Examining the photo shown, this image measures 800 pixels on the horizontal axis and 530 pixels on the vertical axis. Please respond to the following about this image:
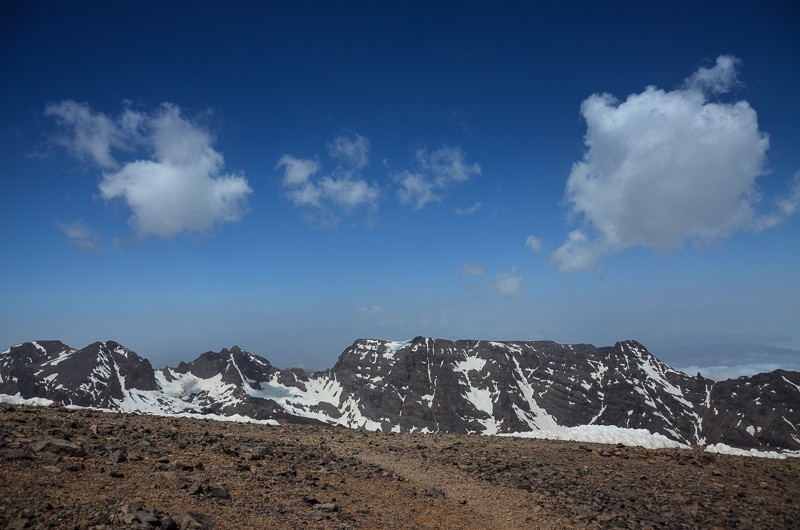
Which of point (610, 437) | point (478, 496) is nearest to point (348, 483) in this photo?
point (478, 496)

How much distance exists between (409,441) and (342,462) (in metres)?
8.46

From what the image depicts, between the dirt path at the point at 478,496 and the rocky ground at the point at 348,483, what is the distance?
7 cm

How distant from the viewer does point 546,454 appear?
2288 cm

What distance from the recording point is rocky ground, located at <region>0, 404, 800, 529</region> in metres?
11.1

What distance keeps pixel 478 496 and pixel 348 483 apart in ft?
16.2

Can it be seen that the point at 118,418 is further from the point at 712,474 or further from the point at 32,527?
the point at 712,474

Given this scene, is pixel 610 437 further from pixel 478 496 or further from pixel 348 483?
pixel 348 483

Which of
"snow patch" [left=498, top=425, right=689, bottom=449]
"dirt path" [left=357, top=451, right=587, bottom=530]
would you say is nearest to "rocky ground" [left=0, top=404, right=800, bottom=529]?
"dirt path" [left=357, top=451, right=587, bottom=530]

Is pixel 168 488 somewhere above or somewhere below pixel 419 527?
above

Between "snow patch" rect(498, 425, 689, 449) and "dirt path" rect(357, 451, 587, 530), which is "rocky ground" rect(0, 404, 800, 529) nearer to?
"dirt path" rect(357, 451, 587, 530)

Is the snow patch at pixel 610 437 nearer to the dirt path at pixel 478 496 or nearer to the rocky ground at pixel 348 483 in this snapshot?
the rocky ground at pixel 348 483

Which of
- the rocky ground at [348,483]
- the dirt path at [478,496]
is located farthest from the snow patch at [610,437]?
the dirt path at [478,496]

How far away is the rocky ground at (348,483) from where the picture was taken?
11.1 meters

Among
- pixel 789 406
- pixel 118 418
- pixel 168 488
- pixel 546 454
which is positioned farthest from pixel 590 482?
pixel 789 406
